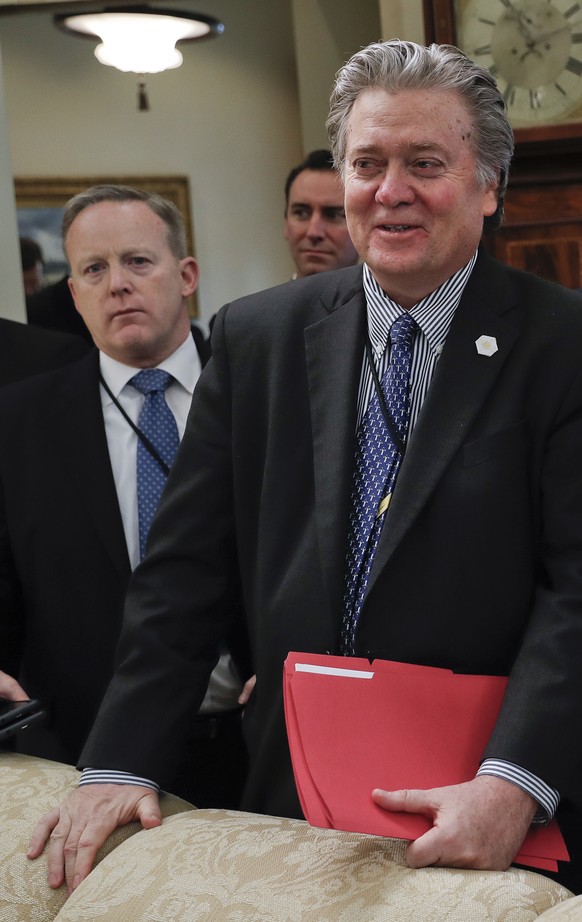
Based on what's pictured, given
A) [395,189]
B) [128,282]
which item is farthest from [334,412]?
[128,282]

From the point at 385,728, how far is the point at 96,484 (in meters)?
0.95

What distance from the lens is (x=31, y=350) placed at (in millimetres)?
2721

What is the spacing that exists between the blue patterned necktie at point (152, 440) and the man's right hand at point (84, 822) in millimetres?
622

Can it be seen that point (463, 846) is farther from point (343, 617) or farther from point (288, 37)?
point (288, 37)

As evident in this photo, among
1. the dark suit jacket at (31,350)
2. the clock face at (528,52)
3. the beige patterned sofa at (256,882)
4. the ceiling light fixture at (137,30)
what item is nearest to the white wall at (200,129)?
the ceiling light fixture at (137,30)

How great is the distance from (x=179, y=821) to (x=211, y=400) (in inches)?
22.3

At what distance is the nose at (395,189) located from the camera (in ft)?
4.69

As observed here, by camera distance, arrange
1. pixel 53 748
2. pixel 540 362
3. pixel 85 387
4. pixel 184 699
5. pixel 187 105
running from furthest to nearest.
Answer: pixel 187 105 < pixel 85 387 < pixel 53 748 < pixel 184 699 < pixel 540 362

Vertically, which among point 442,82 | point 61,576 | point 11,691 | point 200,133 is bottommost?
point 11,691

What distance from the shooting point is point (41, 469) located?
2.12 meters

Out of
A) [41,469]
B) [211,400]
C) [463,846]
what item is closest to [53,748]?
[41,469]

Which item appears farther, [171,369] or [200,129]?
→ [200,129]

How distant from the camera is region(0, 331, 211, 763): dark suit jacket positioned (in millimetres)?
2043

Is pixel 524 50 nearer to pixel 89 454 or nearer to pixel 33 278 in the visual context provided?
pixel 33 278
